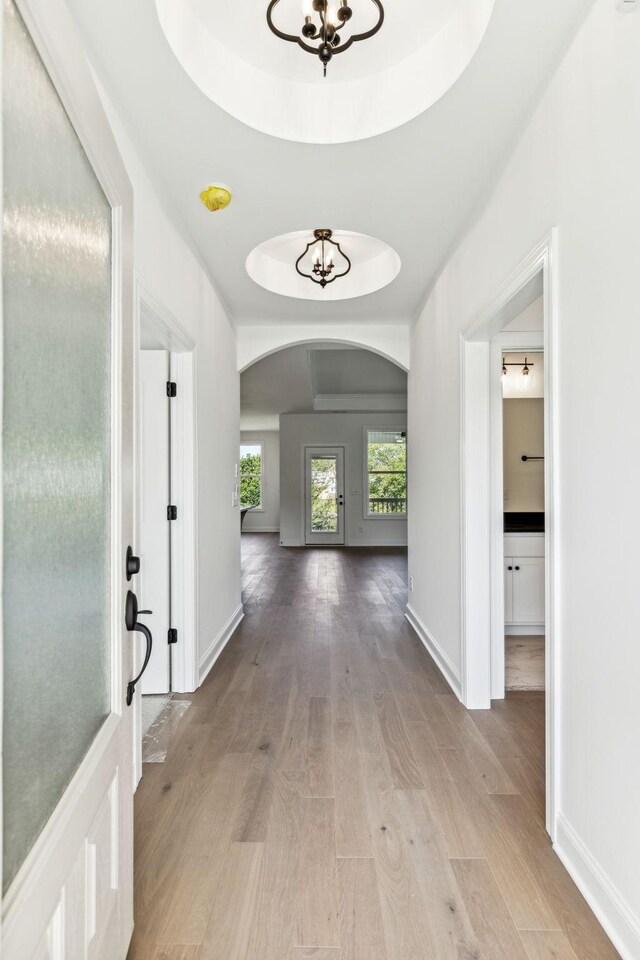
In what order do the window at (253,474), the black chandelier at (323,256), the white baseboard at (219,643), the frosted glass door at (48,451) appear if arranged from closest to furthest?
1. the frosted glass door at (48,451)
2. the black chandelier at (323,256)
3. the white baseboard at (219,643)
4. the window at (253,474)

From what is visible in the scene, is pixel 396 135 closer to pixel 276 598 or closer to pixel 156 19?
pixel 156 19

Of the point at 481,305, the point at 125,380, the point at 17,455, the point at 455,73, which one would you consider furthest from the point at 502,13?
the point at 17,455

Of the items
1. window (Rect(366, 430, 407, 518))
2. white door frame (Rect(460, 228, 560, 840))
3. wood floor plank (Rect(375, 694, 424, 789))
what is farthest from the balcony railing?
wood floor plank (Rect(375, 694, 424, 789))

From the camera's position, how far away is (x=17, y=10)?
2.42 ft

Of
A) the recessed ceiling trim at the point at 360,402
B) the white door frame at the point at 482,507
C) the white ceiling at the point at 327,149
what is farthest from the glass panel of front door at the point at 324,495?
the white door frame at the point at 482,507

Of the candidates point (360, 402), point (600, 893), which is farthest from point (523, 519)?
point (360, 402)

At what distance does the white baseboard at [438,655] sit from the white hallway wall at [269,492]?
8.42m

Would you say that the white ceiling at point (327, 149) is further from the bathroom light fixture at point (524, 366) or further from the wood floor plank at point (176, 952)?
the wood floor plank at point (176, 952)

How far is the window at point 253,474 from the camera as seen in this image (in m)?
12.9

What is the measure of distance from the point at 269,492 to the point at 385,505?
390cm

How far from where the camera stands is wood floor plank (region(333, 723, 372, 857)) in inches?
68.7

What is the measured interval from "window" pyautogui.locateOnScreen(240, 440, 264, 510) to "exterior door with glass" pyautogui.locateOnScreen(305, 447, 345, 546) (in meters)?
3.05

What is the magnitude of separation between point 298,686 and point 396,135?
2.82m

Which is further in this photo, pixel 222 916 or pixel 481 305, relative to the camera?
pixel 481 305
